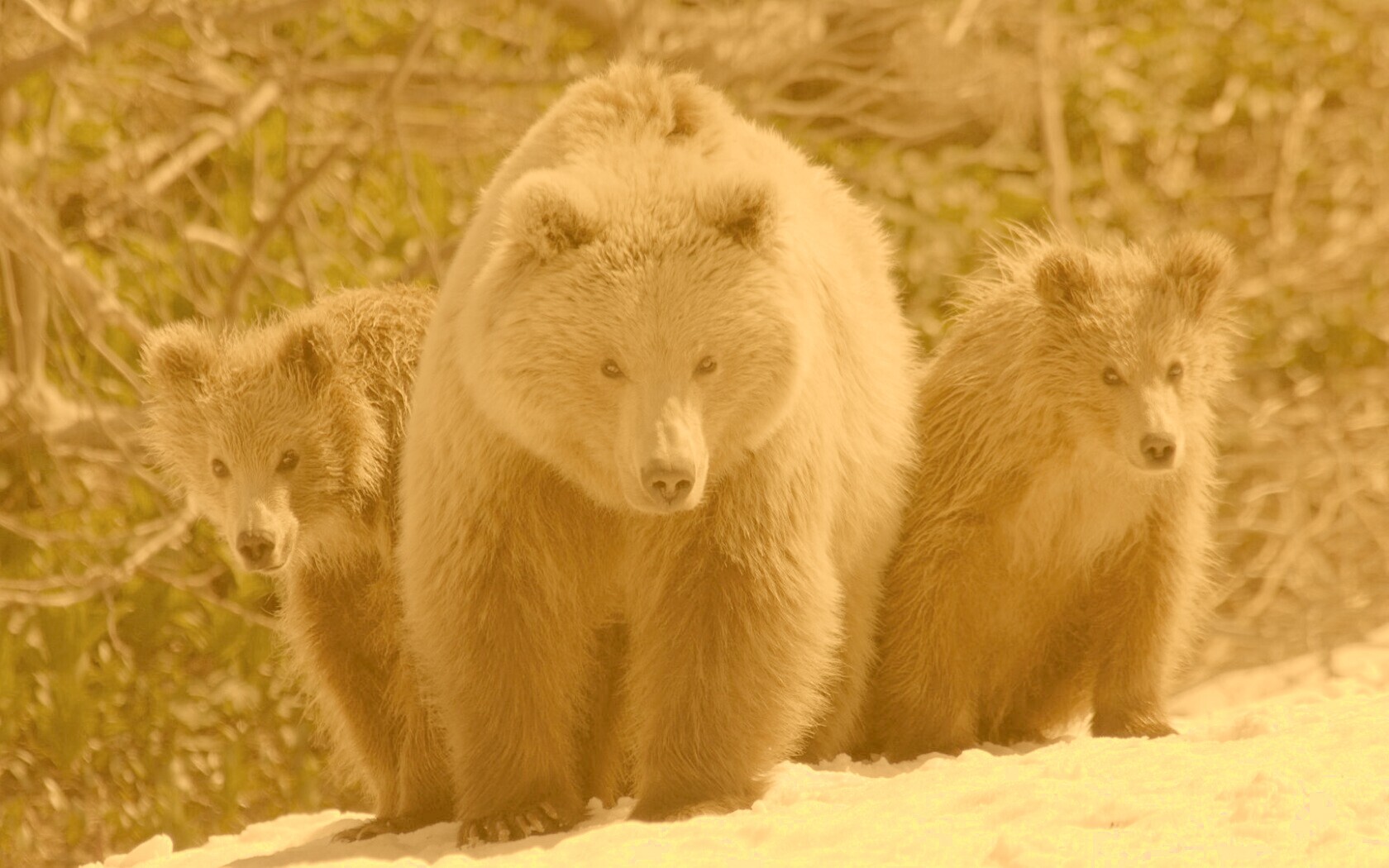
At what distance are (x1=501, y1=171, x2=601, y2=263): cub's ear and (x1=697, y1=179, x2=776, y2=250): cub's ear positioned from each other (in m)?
0.29

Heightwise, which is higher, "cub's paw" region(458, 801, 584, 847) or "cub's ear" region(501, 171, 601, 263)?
"cub's ear" region(501, 171, 601, 263)

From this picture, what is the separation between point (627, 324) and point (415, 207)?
140 inches

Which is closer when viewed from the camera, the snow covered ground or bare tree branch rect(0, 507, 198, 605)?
the snow covered ground

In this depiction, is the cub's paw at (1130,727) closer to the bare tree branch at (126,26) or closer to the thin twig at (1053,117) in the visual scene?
the bare tree branch at (126,26)

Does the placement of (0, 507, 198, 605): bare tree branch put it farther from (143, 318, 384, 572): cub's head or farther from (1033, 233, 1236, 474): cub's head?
(1033, 233, 1236, 474): cub's head

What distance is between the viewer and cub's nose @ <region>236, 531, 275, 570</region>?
4.62 metres

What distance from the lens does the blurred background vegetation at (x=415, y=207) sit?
25.5ft

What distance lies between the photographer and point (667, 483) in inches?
160

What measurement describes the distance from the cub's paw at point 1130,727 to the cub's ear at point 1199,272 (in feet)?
4.13

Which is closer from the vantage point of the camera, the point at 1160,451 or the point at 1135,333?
the point at 1160,451

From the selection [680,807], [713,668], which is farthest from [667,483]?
[680,807]

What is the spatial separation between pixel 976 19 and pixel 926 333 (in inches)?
97.7

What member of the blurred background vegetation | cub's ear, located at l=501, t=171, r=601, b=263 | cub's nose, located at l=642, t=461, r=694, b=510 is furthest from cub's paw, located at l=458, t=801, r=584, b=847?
the blurred background vegetation

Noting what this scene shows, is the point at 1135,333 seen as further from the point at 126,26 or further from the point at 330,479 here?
the point at 126,26
